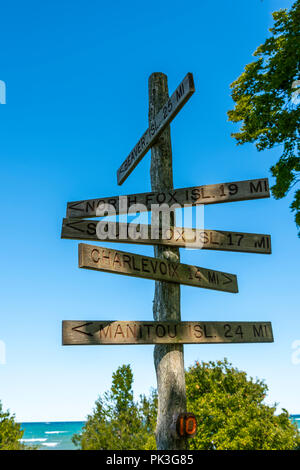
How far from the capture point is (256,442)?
1688cm

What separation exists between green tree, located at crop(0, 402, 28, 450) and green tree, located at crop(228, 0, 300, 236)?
18.9 m

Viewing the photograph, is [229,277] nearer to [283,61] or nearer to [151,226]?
[151,226]

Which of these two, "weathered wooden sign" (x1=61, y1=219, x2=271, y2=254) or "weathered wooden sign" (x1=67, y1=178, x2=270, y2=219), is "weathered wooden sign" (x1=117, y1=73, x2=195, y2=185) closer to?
"weathered wooden sign" (x1=67, y1=178, x2=270, y2=219)

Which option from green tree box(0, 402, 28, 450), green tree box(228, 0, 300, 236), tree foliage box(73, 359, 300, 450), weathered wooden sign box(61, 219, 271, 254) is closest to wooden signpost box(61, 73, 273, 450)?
weathered wooden sign box(61, 219, 271, 254)

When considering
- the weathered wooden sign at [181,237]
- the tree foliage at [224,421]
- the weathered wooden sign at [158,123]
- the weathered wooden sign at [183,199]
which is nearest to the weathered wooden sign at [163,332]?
the weathered wooden sign at [181,237]

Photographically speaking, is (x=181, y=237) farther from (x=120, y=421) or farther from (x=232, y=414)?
(x=120, y=421)

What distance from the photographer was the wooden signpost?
4223 millimetres

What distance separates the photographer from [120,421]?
26.6 metres

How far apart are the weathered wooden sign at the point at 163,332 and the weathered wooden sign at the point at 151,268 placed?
0.55 metres

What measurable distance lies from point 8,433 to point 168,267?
20.6 metres

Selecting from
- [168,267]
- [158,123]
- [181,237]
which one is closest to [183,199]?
[181,237]

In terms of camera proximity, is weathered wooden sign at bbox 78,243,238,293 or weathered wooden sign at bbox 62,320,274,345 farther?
weathered wooden sign at bbox 78,243,238,293

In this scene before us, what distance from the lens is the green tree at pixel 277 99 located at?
33.5 ft

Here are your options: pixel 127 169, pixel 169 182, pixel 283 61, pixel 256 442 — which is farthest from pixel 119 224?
pixel 256 442
